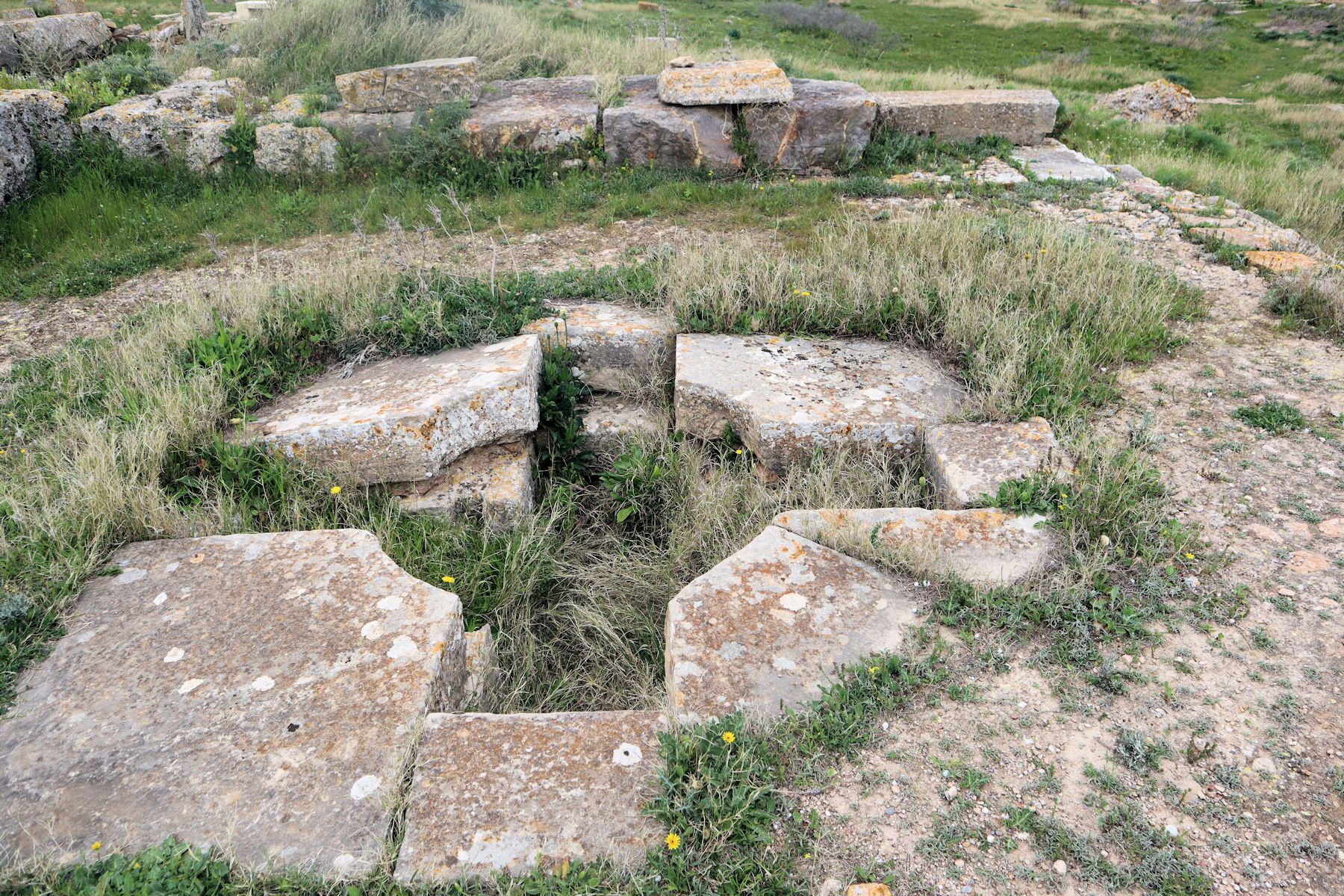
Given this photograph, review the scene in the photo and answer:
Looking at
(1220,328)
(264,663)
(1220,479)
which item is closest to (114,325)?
(264,663)

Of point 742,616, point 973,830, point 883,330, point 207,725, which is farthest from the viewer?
point 883,330

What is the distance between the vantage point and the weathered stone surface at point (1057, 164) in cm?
718

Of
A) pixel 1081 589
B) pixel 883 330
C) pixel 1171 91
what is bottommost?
pixel 1081 589

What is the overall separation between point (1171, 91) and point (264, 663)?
565 inches

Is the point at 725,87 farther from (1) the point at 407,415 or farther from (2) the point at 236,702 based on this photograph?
(2) the point at 236,702

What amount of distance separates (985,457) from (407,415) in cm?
264

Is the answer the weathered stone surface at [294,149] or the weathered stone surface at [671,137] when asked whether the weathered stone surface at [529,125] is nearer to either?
the weathered stone surface at [671,137]

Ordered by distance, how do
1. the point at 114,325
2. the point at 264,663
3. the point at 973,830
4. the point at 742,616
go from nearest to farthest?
1. the point at 973,830
2. the point at 264,663
3. the point at 742,616
4. the point at 114,325

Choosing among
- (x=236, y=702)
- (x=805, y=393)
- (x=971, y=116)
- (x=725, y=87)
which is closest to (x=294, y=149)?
(x=725, y=87)

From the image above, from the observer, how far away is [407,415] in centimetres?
379

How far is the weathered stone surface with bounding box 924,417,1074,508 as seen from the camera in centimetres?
349

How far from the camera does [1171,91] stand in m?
12.2

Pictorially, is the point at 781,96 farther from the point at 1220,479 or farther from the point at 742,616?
the point at 742,616

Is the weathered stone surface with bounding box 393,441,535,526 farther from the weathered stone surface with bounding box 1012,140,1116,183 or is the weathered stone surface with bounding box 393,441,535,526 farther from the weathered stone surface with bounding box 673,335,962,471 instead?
the weathered stone surface with bounding box 1012,140,1116,183
